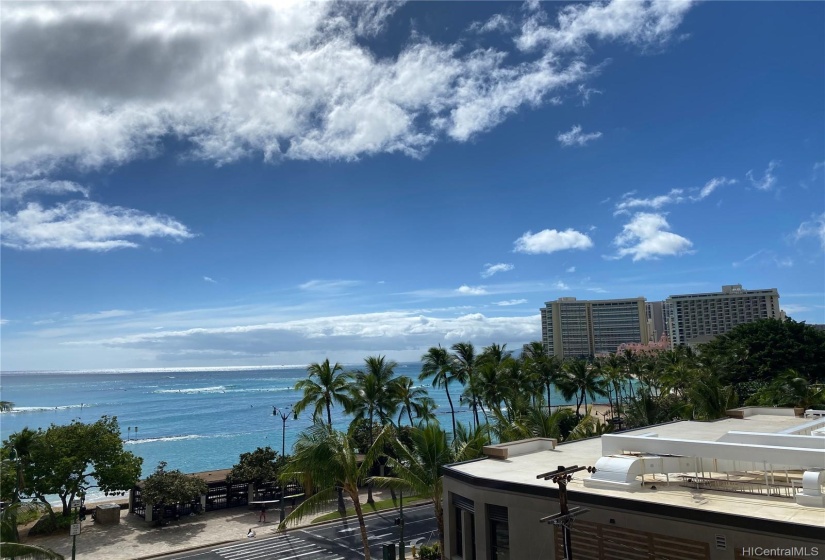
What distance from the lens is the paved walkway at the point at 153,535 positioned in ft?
102

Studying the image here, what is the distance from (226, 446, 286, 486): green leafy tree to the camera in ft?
139

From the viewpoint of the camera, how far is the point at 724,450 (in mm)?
13781

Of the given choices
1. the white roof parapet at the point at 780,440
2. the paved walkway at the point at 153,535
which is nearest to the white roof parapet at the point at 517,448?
the white roof parapet at the point at 780,440

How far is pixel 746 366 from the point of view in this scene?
74.4 m

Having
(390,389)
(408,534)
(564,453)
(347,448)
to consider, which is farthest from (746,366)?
(347,448)

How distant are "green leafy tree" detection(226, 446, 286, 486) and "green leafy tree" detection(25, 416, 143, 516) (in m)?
7.40

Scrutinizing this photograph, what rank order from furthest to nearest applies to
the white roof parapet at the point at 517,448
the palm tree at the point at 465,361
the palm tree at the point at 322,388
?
1. the palm tree at the point at 465,361
2. the palm tree at the point at 322,388
3. the white roof parapet at the point at 517,448

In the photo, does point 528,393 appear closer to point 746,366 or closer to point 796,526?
point 746,366

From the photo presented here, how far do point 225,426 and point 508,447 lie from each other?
4900 inches

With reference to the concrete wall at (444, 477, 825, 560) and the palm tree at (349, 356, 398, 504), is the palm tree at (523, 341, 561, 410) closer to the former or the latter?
the palm tree at (349, 356, 398, 504)

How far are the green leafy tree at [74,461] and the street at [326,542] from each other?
9697 millimetres

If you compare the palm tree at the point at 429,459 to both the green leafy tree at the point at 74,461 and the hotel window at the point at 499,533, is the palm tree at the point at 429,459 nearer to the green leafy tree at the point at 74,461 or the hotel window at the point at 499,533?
the hotel window at the point at 499,533

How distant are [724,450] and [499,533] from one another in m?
6.32

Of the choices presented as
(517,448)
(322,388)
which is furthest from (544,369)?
(517,448)
